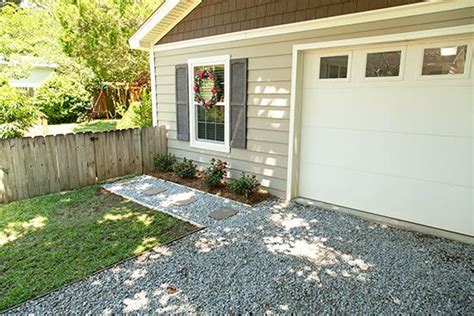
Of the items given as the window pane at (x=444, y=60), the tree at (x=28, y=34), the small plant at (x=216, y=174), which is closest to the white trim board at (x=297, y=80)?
the window pane at (x=444, y=60)

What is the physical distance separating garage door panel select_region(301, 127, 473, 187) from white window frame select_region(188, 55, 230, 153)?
148cm

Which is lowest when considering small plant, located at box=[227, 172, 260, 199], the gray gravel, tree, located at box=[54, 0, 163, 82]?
the gray gravel

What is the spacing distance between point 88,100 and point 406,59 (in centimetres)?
1383

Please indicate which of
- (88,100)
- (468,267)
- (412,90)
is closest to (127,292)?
(468,267)

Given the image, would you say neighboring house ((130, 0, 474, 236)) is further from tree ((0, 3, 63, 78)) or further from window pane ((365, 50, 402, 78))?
tree ((0, 3, 63, 78))

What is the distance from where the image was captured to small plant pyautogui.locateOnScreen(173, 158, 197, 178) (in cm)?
569

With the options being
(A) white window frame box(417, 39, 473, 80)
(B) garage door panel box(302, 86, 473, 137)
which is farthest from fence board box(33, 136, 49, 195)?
(A) white window frame box(417, 39, 473, 80)

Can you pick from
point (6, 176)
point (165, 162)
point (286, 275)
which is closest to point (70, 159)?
point (6, 176)

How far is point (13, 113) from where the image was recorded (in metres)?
6.36

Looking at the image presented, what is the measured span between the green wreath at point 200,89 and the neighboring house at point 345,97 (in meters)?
0.08

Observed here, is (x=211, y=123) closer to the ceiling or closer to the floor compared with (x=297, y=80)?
closer to the floor

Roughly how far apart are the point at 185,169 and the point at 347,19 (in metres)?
3.73

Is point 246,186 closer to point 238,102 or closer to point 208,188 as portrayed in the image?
point 208,188

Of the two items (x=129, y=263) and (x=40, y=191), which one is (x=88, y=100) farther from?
(x=129, y=263)
